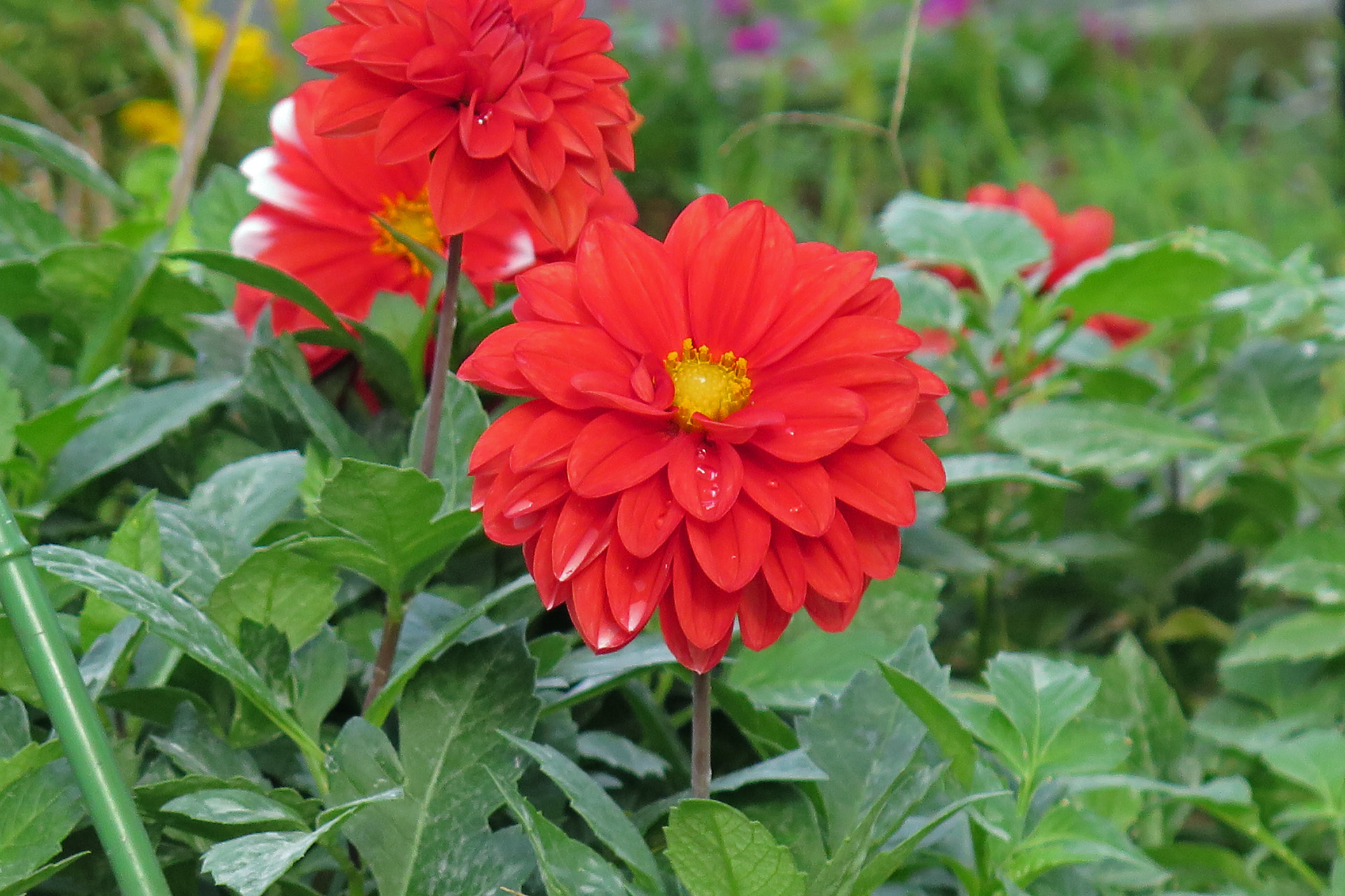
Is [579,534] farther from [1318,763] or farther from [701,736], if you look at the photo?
[1318,763]

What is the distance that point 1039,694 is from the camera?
1.72ft

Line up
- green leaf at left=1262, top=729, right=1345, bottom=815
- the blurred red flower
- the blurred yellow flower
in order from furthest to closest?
1. the blurred yellow flower
2. the blurred red flower
3. green leaf at left=1262, top=729, right=1345, bottom=815

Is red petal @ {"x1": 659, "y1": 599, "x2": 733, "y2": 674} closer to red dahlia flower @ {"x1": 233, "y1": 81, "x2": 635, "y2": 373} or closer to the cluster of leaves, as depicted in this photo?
the cluster of leaves

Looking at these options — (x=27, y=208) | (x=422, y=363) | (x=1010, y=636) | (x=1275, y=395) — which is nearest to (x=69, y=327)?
(x=27, y=208)

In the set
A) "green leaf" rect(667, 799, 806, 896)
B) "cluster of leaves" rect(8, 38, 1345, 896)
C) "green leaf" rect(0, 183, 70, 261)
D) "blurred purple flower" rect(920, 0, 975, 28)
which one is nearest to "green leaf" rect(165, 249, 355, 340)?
"cluster of leaves" rect(8, 38, 1345, 896)

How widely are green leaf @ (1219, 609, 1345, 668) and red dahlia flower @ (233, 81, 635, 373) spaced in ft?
1.50

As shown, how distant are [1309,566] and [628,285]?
0.50m

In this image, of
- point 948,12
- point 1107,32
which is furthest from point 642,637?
point 1107,32

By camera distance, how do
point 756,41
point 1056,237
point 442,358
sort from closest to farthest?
point 442,358 → point 1056,237 → point 756,41

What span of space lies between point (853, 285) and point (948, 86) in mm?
2421

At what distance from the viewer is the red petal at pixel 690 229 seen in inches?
17.6

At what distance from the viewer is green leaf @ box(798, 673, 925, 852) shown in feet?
1.62

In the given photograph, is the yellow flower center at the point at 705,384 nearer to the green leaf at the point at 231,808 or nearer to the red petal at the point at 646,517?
the red petal at the point at 646,517

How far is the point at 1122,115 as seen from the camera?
8.84 feet
